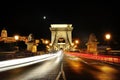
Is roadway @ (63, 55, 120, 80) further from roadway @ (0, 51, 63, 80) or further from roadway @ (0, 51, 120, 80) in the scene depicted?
roadway @ (0, 51, 63, 80)

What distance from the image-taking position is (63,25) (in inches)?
7288

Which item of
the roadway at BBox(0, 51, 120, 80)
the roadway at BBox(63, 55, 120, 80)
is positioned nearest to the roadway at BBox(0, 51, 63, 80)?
the roadway at BBox(0, 51, 120, 80)

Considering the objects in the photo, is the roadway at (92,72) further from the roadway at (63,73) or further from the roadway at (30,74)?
the roadway at (30,74)

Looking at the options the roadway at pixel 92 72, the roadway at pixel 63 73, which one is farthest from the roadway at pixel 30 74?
the roadway at pixel 92 72

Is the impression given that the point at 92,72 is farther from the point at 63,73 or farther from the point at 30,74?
the point at 30,74

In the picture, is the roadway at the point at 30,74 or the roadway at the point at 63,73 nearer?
the roadway at the point at 63,73

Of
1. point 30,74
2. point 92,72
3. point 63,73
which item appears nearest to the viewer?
point 30,74

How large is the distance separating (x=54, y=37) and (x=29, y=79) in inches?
Result: 6635

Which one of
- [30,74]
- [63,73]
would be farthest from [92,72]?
[30,74]

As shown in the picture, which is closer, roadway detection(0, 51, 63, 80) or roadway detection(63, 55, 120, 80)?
roadway detection(63, 55, 120, 80)

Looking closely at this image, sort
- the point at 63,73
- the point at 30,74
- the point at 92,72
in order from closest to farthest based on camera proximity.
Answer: the point at 30,74, the point at 63,73, the point at 92,72

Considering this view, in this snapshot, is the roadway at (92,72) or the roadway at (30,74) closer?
the roadway at (92,72)

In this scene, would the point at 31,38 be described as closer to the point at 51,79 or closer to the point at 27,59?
the point at 27,59

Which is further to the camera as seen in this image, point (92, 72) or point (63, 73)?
point (92, 72)
